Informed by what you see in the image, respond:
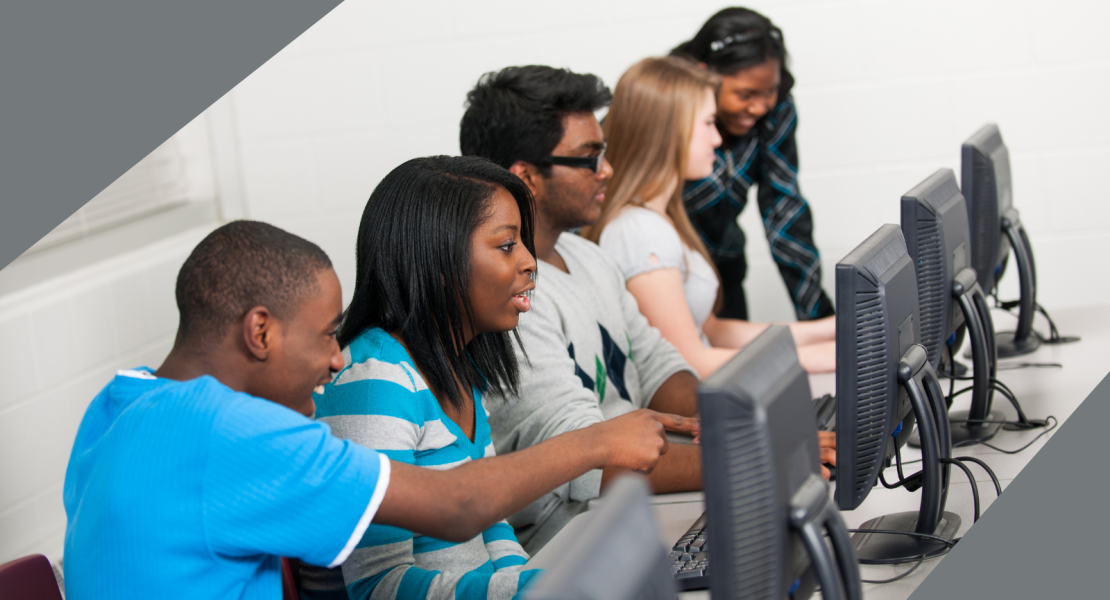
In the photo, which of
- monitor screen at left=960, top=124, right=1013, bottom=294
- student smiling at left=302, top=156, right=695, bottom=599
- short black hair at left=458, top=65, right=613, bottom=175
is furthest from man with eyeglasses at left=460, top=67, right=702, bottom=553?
monitor screen at left=960, top=124, right=1013, bottom=294

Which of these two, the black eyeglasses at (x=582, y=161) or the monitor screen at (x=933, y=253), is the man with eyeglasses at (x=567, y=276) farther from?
the monitor screen at (x=933, y=253)

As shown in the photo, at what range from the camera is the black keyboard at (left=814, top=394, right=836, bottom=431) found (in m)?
1.76

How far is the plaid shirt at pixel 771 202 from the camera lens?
2.75 metres

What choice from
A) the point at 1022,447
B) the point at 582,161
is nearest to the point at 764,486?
the point at 1022,447

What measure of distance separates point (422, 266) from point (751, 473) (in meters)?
0.59

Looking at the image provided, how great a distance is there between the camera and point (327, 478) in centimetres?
93

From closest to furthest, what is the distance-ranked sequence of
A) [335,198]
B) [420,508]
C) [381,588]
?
1. [420,508]
2. [381,588]
3. [335,198]

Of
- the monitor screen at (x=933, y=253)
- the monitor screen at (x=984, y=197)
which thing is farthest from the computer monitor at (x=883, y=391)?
the monitor screen at (x=984, y=197)

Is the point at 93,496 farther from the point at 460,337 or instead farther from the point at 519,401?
the point at 519,401

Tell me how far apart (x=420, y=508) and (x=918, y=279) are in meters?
0.90

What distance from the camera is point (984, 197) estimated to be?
2.01 m

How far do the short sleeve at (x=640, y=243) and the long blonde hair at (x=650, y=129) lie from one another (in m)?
0.05

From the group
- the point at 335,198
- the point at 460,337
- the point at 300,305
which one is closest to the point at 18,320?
the point at 335,198

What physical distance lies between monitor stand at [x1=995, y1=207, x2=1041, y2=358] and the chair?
1776 mm
